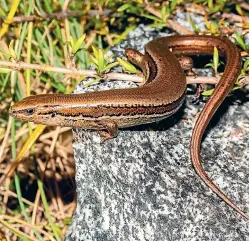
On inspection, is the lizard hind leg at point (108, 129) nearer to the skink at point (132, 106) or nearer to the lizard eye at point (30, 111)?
the skink at point (132, 106)

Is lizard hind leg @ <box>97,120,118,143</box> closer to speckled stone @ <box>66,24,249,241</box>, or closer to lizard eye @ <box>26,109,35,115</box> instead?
speckled stone @ <box>66,24,249,241</box>

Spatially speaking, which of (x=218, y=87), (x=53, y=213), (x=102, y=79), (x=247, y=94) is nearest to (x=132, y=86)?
(x=102, y=79)

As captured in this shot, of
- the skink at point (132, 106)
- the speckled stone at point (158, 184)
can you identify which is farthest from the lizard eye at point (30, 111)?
the speckled stone at point (158, 184)

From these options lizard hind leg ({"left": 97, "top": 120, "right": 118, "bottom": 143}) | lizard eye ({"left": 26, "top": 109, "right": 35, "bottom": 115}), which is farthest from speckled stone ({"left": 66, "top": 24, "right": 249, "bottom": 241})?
lizard eye ({"left": 26, "top": 109, "right": 35, "bottom": 115})

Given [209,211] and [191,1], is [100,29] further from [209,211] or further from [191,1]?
[209,211]

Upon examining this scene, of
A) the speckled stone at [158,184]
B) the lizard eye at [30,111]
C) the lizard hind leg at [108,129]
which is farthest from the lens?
the lizard hind leg at [108,129]

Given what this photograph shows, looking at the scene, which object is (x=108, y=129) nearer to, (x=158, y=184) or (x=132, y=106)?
(x=132, y=106)

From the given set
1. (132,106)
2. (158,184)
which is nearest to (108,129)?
(132,106)
